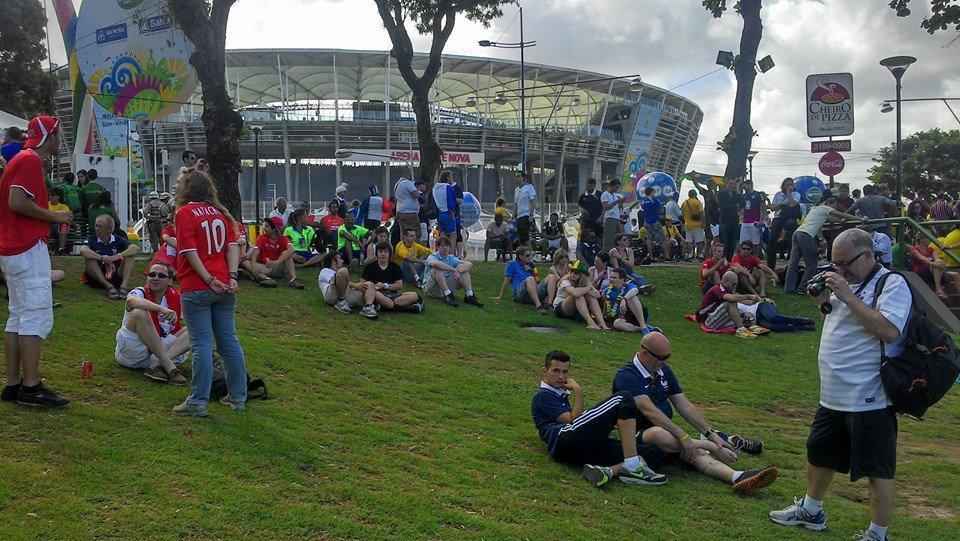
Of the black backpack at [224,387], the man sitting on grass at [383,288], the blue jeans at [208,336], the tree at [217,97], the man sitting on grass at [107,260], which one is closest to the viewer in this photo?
the blue jeans at [208,336]

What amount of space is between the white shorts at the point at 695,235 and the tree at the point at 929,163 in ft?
135

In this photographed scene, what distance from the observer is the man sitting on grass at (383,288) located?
11.4 meters

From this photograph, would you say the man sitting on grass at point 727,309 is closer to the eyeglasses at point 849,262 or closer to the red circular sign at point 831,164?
Result: the red circular sign at point 831,164

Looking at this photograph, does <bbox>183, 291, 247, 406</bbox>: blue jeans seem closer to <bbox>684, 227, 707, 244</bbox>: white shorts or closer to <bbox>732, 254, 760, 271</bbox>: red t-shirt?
<bbox>732, 254, 760, 271</bbox>: red t-shirt

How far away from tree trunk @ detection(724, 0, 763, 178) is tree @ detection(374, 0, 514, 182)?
19.7ft

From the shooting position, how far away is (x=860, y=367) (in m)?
4.62

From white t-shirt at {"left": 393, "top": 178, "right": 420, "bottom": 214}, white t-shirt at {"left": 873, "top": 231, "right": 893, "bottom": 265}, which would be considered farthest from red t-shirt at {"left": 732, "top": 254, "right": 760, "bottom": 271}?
white t-shirt at {"left": 393, "top": 178, "right": 420, "bottom": 214}

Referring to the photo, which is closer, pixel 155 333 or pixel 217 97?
pixel 155 333

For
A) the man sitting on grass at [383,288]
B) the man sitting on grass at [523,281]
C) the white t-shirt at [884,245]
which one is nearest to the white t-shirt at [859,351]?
the man sitting on grass at [383,288]

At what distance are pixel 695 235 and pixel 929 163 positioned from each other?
149 ft

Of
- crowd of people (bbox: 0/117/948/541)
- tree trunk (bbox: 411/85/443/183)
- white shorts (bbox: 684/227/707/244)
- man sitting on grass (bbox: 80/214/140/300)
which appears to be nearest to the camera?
crowd of people (bbox: 0/117/948/541)

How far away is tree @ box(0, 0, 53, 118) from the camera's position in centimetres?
2919

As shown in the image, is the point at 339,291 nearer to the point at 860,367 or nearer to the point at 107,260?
the point at 107,260

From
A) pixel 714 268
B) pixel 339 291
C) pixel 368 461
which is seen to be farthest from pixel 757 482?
pixel 714 268
